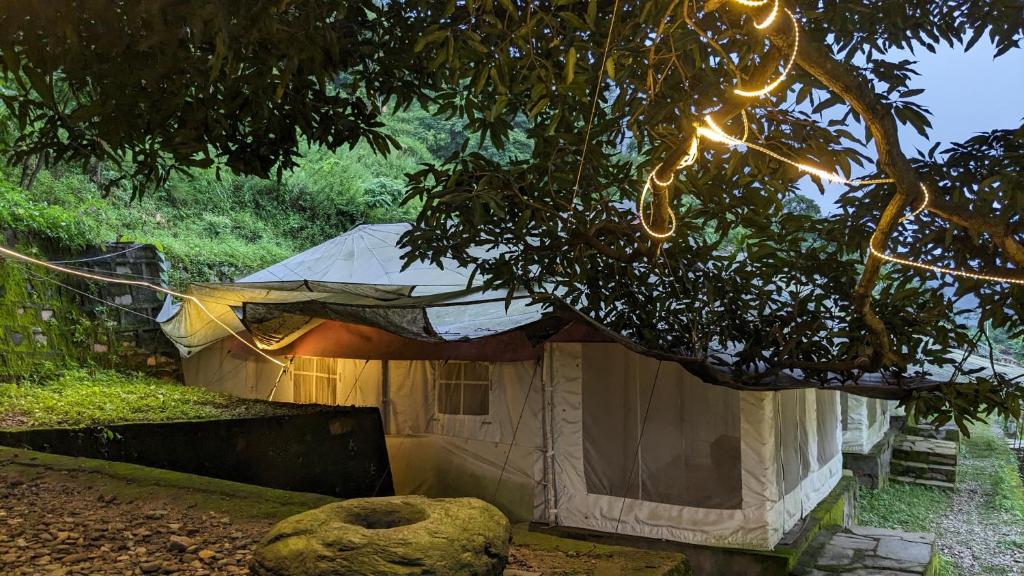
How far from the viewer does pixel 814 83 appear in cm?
305

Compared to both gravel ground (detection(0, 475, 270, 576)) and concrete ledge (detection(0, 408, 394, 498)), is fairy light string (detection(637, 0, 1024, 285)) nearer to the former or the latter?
gravel ground (detection(0, 475, 270, 576))

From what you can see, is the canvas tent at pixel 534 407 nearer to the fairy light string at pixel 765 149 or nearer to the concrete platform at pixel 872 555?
the concrete platform at pixel 872 555

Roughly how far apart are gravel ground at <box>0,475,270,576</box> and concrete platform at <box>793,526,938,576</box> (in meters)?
4.77

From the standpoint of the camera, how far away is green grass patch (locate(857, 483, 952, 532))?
9008 millimetres

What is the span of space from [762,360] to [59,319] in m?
8.20

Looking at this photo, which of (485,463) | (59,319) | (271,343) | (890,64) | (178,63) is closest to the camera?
(178,63)

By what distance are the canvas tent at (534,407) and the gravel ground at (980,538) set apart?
1.51 meters

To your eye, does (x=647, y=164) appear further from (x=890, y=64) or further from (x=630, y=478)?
(x=630, y=478)

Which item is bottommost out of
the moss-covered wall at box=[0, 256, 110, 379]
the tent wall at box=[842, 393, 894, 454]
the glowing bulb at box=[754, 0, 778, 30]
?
the tent wall at box=[842, 393, 894, 454]

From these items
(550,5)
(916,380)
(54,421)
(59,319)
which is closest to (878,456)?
(916,380)

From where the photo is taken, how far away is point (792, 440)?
22.0 ft

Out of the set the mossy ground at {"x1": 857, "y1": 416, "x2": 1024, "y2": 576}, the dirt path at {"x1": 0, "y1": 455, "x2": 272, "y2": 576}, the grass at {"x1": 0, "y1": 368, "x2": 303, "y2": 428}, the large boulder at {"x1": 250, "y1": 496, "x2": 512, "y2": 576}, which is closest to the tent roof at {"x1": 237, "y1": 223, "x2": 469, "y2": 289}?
the grass at {"x1": 0, "y1": 368, "x2": 303, "y2": 428}

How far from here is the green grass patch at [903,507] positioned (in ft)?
29.6

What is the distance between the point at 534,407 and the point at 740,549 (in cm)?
222
